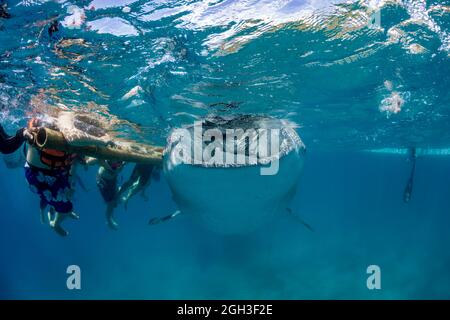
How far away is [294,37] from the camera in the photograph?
7.27m

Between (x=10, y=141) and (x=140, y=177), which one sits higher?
(x=10, y=141)

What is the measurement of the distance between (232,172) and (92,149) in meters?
2.70

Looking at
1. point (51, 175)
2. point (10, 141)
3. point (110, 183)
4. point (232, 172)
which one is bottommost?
point (232, 172)

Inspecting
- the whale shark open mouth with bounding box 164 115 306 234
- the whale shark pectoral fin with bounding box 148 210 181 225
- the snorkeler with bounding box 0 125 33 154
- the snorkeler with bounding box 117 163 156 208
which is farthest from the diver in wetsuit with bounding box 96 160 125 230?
the snorkeler with bounding box 0 125 33 154

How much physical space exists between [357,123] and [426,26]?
11.3 meters

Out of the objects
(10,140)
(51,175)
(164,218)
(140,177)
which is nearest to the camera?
(10,140)

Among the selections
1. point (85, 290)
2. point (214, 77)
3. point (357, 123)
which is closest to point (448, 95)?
point (357, 123)

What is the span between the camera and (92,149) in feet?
19.9

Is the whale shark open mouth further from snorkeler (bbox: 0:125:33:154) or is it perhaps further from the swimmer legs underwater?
snorkeler (bbox: 0:125:33:154)

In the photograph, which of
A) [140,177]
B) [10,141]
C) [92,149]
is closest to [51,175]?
[10,141]

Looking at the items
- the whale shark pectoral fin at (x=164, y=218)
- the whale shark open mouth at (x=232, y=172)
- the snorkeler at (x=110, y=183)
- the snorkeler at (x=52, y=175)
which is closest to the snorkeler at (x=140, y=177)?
the snorkeler at (x=110, y=183)

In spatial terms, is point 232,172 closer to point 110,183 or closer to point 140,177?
point 140,177

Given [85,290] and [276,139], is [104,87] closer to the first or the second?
[276,139]

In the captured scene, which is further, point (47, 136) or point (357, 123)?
point (357, 123)
